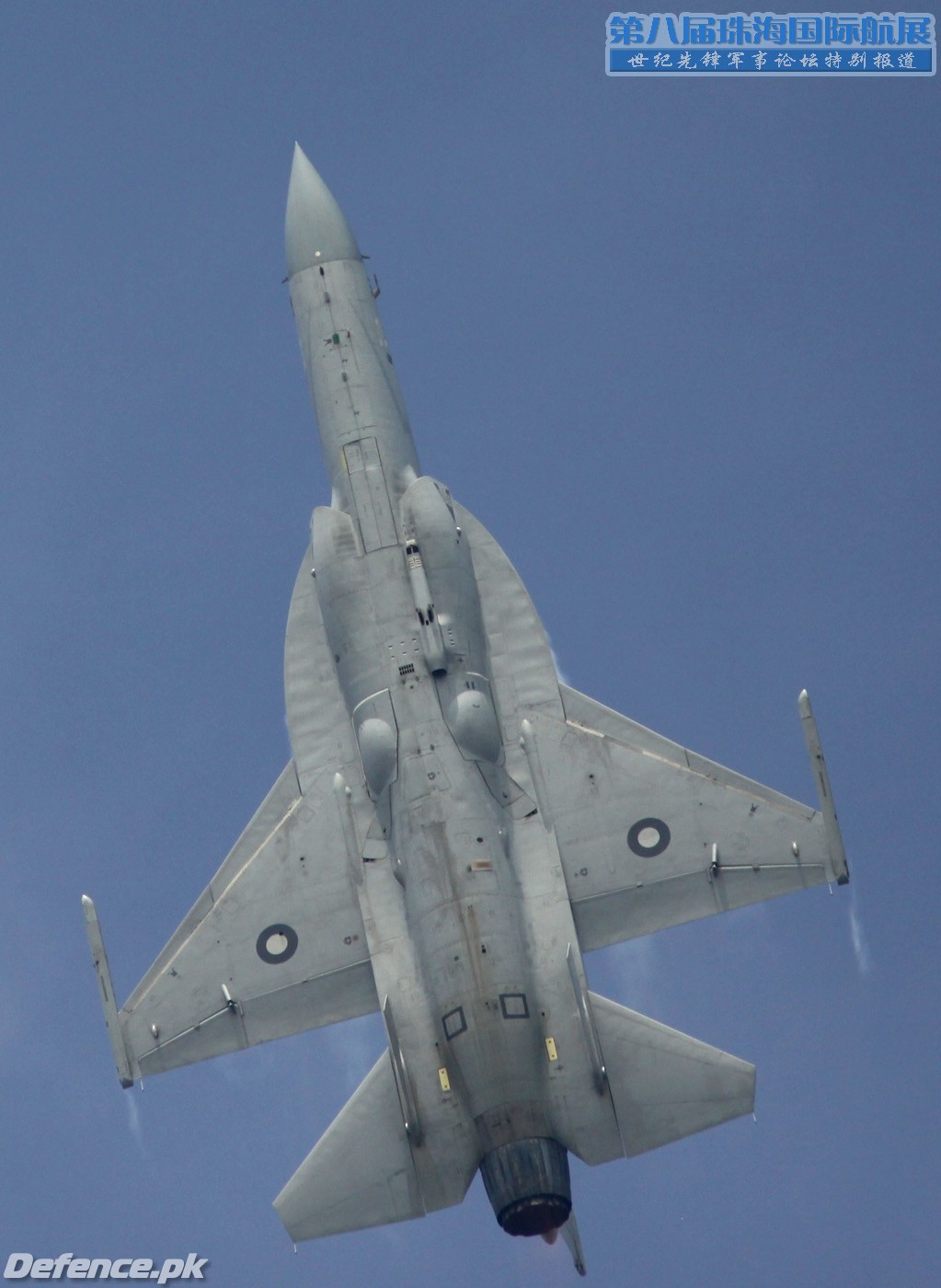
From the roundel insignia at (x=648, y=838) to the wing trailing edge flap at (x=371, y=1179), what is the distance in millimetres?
8553

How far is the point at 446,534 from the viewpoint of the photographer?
6662cm

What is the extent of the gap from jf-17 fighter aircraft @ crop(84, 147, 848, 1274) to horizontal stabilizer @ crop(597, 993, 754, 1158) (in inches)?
2.0

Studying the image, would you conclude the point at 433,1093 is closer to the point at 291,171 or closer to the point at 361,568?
the point at 361,568

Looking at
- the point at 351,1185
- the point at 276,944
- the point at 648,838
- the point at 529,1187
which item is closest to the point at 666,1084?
the point at 529,1187

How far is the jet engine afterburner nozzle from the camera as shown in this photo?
5875 centimetres

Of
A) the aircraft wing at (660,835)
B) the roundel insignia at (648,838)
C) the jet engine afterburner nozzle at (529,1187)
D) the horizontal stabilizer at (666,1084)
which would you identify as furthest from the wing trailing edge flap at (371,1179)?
the roundel insignia at (648,838)

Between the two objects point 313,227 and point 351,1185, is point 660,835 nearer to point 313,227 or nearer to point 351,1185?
point 351,1185

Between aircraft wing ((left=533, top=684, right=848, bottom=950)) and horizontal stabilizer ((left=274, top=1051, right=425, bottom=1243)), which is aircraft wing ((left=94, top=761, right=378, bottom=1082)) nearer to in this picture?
horizontal stabilizer ((left=274, top=1051, right=425, bottom=1243))

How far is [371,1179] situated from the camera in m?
60.6

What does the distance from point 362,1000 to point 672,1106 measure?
26.8ft

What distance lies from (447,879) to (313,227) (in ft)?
64.0

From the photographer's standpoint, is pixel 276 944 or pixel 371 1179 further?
pixel 276 944

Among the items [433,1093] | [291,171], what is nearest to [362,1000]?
[433,1093]

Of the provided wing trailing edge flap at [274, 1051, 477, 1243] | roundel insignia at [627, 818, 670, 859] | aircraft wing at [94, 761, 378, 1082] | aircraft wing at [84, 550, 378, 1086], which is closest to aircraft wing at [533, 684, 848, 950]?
roundel insignia at [627, 818, 670, 859]
